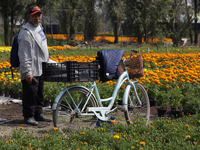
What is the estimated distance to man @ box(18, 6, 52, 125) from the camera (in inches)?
161

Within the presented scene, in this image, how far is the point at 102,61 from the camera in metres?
3.99

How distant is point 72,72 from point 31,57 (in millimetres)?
1043

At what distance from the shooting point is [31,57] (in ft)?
13.7

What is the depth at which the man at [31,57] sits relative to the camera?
4094 millimetres

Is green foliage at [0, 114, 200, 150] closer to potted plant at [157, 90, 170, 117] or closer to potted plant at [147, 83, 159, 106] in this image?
potted plant at [157, 90, 170, 117]

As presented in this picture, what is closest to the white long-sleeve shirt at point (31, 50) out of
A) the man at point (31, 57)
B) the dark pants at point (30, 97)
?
the man at point (31, 57)

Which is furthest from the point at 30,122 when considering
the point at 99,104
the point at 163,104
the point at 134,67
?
the point at 163,104

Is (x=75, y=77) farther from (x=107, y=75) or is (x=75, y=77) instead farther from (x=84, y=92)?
(x=107, y=75)

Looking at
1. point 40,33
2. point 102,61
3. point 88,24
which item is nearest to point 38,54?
point 40,33

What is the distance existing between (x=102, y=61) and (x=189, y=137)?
1.53 meters

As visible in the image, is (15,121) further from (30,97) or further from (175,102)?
(175,102)

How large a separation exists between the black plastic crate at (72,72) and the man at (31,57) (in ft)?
1.93

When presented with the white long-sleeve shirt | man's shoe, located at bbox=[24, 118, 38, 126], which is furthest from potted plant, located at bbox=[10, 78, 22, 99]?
the white long-sleeve shirt

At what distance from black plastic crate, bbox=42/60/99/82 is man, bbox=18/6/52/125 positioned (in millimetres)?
589
